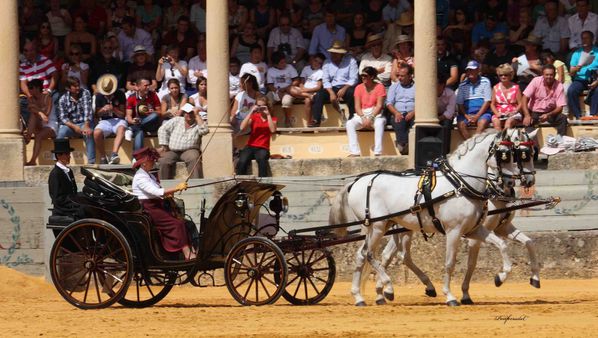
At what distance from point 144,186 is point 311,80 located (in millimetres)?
9668

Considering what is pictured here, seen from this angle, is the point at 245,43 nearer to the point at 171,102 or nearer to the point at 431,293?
the point at 171,102

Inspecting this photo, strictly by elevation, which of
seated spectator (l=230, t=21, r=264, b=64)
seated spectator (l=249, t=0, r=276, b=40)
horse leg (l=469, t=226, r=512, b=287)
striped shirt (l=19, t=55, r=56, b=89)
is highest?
seated spectator (l=249, t=0, r=276, b=40)

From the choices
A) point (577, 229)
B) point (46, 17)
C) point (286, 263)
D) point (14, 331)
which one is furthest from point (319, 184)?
point (46, 17)

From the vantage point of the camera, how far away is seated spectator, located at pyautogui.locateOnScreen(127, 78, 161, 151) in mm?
26438

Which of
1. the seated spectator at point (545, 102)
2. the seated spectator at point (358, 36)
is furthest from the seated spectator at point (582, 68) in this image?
the seated spectator at point (358, 36)

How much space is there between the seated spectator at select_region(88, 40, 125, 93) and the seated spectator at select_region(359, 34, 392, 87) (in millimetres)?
4390

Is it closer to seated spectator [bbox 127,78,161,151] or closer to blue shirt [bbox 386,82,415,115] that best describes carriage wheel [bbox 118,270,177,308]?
seated spectator [bbox 127,78,161,151]

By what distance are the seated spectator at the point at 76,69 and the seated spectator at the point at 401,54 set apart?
18.4 feet

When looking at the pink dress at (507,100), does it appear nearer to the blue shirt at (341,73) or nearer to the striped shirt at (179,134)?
the blue shirt at (341,73)

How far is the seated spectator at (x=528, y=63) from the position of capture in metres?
26.1

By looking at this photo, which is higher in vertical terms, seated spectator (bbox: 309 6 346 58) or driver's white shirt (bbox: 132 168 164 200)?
seated spectator (bbox: 309 6 346 58)

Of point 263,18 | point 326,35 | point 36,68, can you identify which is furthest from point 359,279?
point 36,68

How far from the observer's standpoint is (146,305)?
59.8 ft

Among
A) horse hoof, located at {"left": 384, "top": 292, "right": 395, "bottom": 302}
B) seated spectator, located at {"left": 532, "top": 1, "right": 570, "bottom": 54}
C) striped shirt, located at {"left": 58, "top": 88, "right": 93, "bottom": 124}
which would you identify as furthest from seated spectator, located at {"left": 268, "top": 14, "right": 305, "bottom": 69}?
horse hoof, located at {"left": 384, "top": 292, "right": 395, "bottom": 302}
